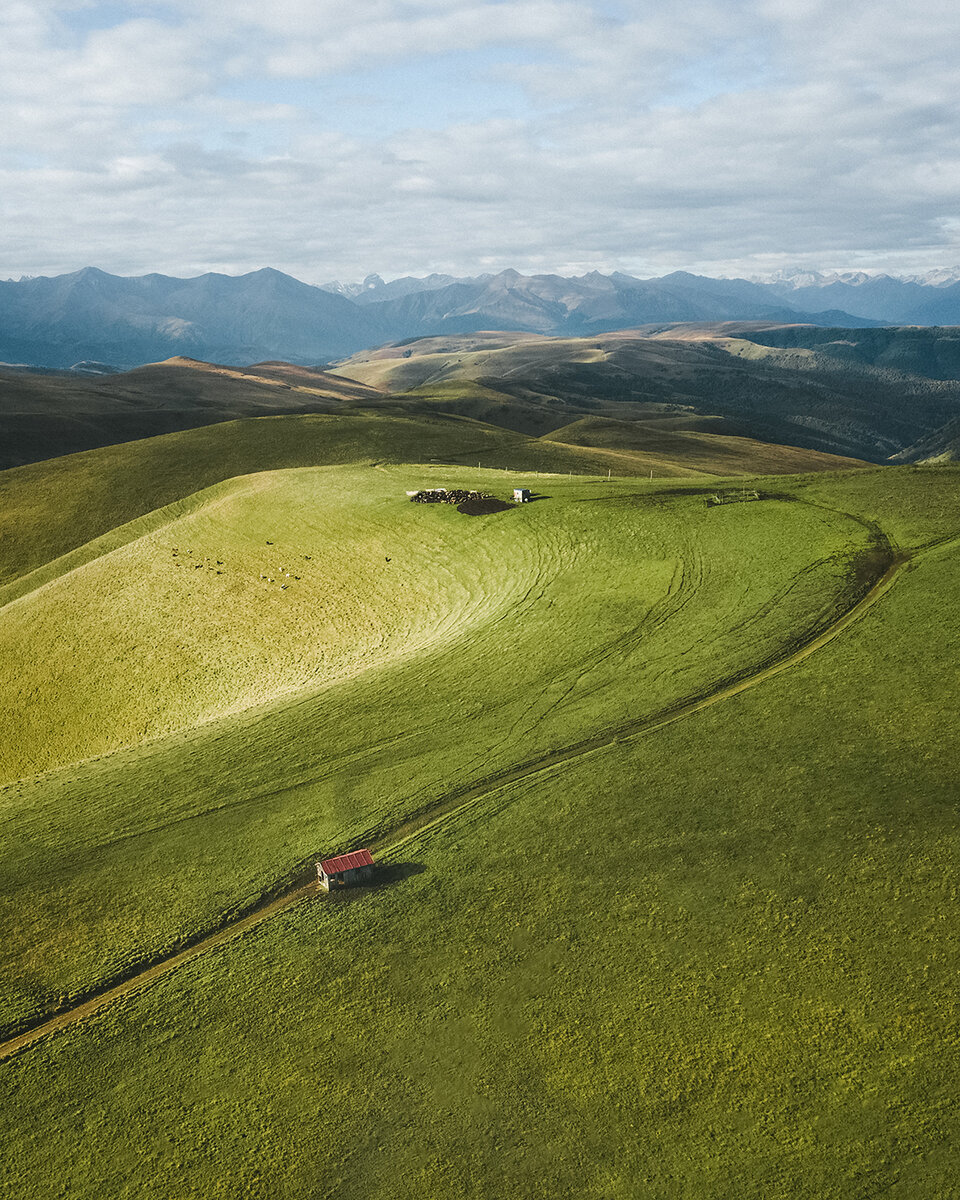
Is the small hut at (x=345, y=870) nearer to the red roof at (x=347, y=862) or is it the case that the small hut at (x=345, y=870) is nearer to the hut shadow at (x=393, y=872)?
the red roof at (x=347, y=862)

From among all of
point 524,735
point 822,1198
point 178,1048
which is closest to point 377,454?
point 524,735

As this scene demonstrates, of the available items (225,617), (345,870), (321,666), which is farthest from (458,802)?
(225,617)

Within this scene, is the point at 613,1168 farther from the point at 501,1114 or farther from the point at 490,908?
the point at 490,908

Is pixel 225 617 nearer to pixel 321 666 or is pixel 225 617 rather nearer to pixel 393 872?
pixel 321 666

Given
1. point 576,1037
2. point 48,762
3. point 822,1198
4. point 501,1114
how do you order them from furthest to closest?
point 48,762 < point 576,1037 < point 501,1114 < point 822,1198

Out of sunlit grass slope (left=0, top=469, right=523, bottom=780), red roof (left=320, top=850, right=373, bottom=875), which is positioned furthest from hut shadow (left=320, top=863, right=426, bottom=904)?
sunlit grass slope (left=0, top=469, right=523, bottom=780)

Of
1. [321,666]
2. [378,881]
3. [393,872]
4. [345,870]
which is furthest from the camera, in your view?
[321,666]

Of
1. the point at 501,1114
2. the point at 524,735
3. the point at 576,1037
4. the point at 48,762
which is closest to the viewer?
the point at 501,1114

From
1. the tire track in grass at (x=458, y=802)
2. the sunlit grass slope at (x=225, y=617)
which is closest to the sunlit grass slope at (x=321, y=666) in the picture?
the sunlit grass slope at (x=225, y=617)
